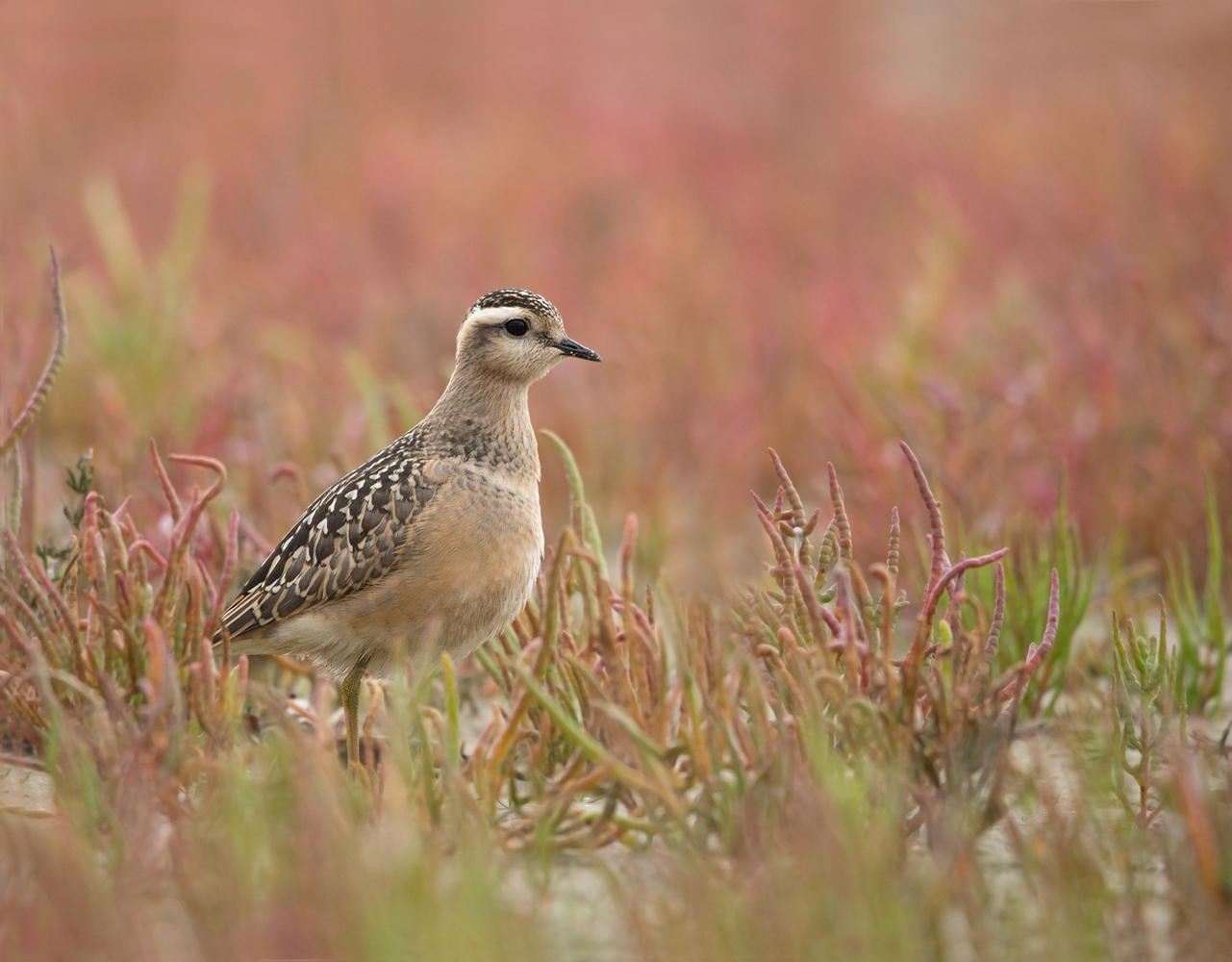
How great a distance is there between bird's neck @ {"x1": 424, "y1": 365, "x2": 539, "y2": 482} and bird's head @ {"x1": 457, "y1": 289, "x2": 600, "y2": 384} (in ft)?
0.11

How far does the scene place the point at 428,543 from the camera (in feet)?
10.2

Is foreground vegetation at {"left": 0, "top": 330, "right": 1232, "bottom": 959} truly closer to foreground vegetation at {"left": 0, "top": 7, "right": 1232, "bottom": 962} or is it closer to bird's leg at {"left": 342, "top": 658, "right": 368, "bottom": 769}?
foreground vegetation at {"left": 0, "top": 7, "right": 1232, "bottom": 962}

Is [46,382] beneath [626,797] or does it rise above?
above

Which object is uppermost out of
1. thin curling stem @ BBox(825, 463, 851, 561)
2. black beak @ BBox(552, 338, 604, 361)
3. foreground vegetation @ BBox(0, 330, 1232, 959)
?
black beak @ BBox(552, 338, 604, 361)

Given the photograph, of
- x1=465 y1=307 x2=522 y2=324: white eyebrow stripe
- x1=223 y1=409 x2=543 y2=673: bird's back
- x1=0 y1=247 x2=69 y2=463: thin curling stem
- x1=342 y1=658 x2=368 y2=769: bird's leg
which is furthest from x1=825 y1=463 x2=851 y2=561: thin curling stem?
x1=0 y1=247 x2=69 y2=463: thin curling stem

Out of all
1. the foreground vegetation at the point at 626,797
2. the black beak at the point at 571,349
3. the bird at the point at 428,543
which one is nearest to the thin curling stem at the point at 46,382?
the foreground vegetation at the point at 626,797

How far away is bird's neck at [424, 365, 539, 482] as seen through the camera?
338 centimetres

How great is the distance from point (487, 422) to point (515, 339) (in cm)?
23

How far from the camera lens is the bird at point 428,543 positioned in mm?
3092

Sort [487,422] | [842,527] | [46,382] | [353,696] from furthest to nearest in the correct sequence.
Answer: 1. [487,422]
2. [353,696]
3. [46,382]
4. [842,527]

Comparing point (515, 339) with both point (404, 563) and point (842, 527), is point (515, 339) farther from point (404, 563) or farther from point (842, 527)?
point (842, 527)

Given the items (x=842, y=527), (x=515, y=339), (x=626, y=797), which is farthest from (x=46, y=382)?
(x=842, y=527)

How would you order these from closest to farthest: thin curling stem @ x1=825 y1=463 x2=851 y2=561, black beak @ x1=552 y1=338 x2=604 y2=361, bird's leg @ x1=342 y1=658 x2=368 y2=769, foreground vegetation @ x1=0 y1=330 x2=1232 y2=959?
1. foreground vegetation @ x1=0 y1=330 x2=1232 y2=959
2. thin curling stem @ x1=825 y1=463 x2=851 y2=561
3. bird's leg @ x1=342 y1=658 x2=368 y2=769
4. black beak @ x1=552 y1=338 x2=604 y2=361

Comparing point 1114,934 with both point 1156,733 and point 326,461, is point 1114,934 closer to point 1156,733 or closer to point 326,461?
point 1156,733
